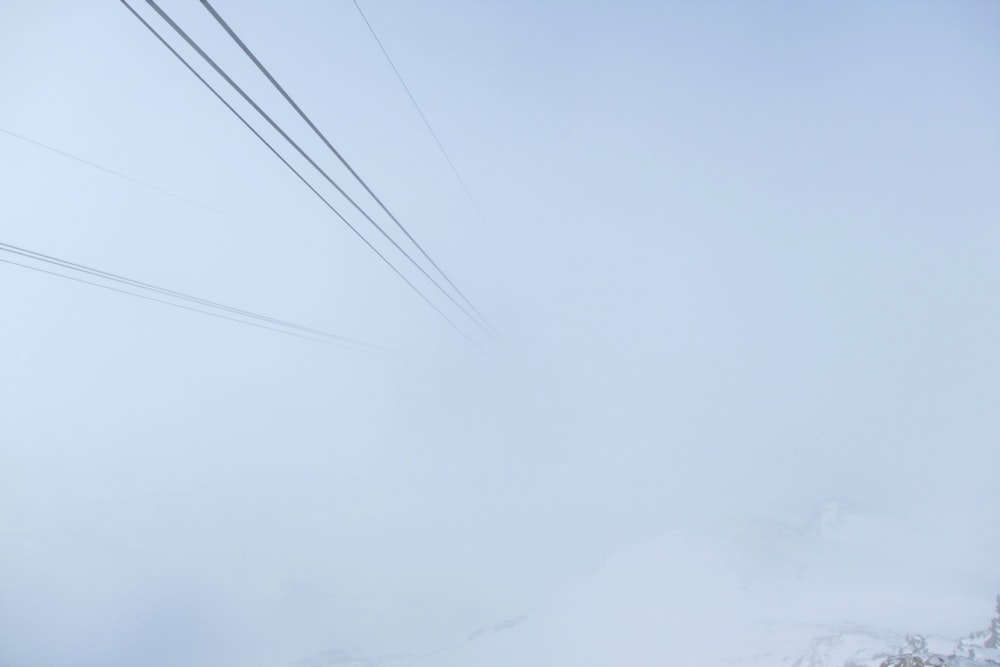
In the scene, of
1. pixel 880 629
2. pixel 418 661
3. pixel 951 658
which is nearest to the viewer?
pixel 951 658

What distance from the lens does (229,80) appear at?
4.27 meters

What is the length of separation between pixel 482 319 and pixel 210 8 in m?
19.9

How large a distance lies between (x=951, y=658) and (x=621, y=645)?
20.0m

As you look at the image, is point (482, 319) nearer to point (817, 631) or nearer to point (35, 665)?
point (817, 631)

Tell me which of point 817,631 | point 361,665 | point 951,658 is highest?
point 951,658

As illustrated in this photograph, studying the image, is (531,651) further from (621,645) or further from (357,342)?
(357,342)

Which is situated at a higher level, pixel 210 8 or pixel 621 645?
pixel 210 8

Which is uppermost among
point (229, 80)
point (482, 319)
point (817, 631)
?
point (482, 319)

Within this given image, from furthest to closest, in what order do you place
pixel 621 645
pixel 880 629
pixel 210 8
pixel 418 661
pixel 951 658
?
pixel 418 661
pixel 621 645
pixel 880 629
pixel 951 658
pixel 210 8

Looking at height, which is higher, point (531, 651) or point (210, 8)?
point (210, 8)

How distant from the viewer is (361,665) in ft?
103

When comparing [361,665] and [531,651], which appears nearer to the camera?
[531,651]

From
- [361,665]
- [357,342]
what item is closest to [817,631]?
[361,665]

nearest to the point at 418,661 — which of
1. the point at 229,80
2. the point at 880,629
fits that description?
the point at 880,629
